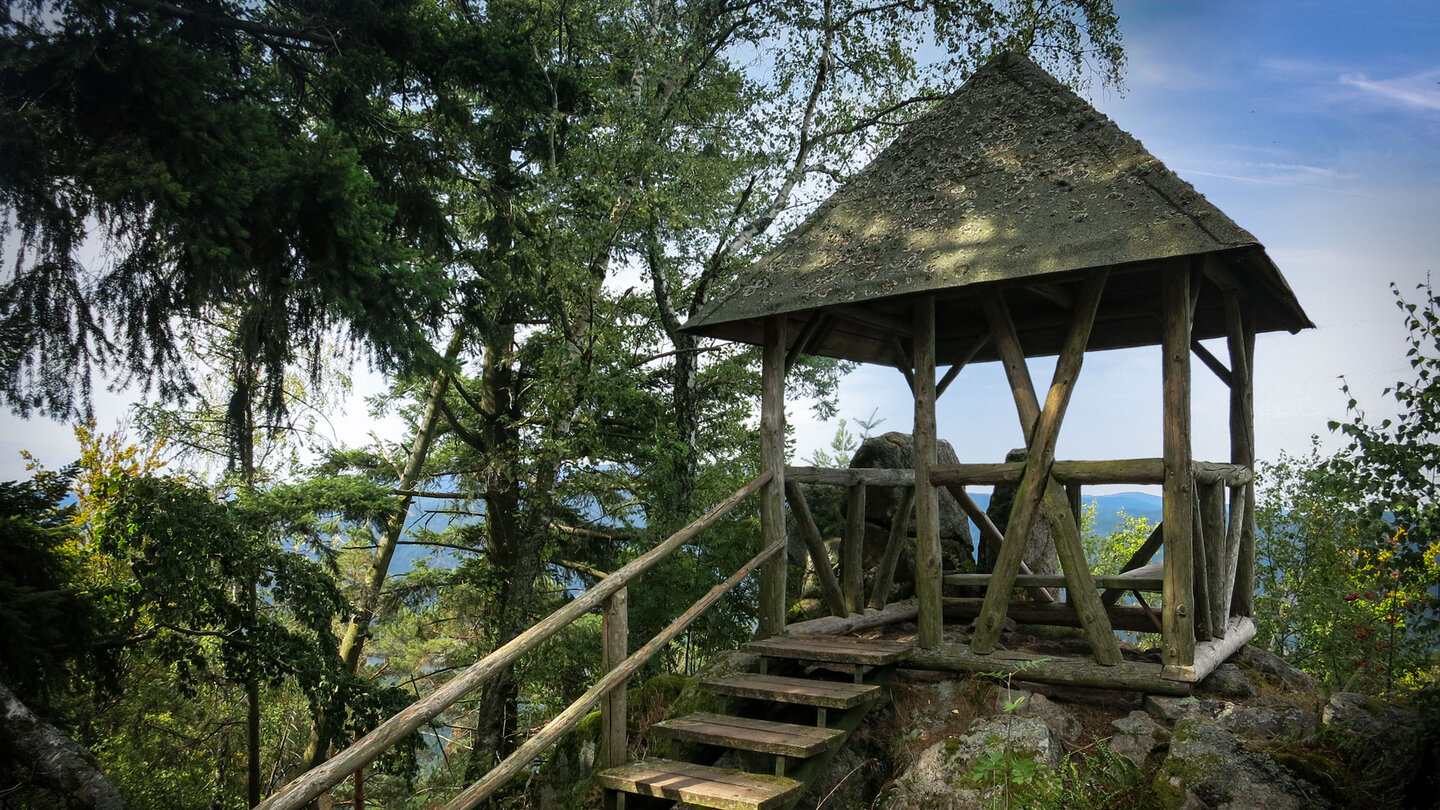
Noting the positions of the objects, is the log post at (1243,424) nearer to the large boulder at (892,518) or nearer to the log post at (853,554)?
the large boulder at (892,518)

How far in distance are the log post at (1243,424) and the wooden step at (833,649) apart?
323 centimetres

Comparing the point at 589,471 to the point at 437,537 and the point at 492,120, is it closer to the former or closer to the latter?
the point at 437,537

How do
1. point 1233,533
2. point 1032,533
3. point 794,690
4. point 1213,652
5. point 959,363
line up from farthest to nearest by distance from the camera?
1. point 1032,533
2. point 959,363
3. point 1233,533
4. point 1213,652
5. point 794,690

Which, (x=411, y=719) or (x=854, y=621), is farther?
(x=854, y=621)

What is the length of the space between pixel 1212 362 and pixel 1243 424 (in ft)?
1.85

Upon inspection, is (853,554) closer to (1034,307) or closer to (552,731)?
(1034,307)

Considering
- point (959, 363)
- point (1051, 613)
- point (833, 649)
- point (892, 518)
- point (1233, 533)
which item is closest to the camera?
point (833, 649)

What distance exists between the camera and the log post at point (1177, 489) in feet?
17.3

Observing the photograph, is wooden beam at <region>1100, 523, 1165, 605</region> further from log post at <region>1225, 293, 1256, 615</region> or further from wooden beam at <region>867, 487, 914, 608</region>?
wooden beam at <region>867, 487, 914, 608</region>

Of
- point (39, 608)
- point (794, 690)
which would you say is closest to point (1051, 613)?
point (794, 690)

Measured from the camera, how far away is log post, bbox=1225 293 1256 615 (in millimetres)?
7102

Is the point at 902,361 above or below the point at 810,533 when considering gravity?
above

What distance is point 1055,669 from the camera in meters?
5.55

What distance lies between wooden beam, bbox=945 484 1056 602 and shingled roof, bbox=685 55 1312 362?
160cm
